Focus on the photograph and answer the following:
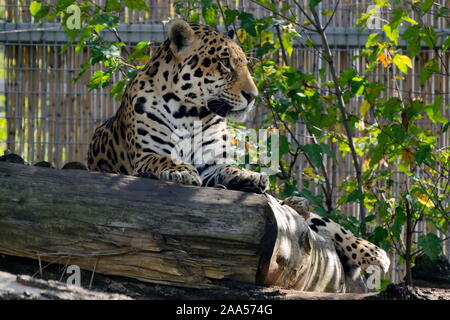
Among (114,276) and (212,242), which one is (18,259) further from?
(212,242)

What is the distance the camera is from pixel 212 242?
482cm

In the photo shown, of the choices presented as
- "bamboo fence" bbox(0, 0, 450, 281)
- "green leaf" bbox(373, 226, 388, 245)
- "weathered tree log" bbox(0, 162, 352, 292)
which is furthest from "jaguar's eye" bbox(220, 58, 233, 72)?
"bamboo fence" bbox(0, 0, 450, 281)

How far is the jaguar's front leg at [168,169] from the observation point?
5.62 m

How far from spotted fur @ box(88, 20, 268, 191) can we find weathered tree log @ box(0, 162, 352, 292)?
128cm

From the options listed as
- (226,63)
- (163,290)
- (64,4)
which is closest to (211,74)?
(226,63)

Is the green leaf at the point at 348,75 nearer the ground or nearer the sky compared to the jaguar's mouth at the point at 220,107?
nearer the sky

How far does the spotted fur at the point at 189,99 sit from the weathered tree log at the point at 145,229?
1.28 metres

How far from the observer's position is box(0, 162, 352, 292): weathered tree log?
4828 mm

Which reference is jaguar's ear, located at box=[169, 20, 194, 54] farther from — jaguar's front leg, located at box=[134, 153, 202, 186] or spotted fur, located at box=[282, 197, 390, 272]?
spotted fur, located at box=[282, 197, 390, 272]

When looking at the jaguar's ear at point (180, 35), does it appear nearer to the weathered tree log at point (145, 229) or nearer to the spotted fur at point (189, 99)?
the spotted fur at point (189, 99)

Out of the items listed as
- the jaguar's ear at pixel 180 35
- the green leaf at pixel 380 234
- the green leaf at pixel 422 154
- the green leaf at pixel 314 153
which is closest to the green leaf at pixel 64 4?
the jaguar's ear at pixel 180 35

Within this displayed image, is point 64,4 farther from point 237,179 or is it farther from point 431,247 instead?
point 431,247
